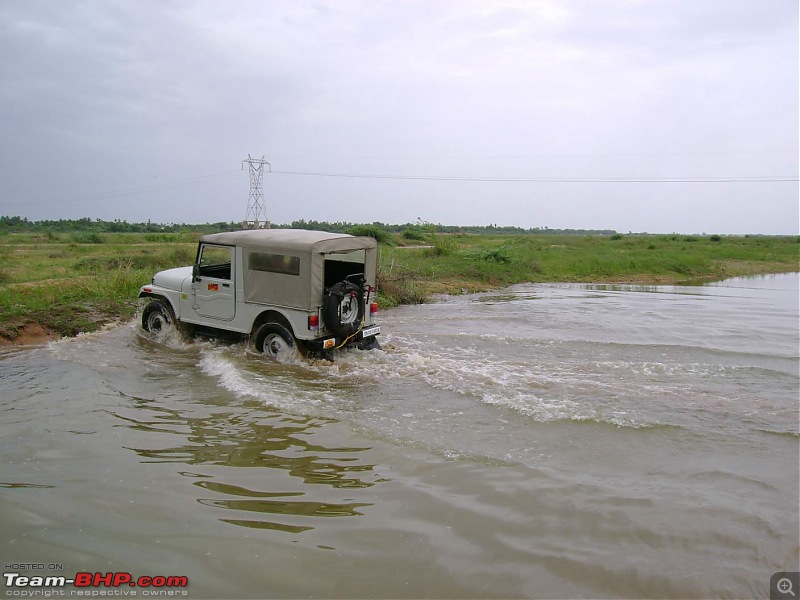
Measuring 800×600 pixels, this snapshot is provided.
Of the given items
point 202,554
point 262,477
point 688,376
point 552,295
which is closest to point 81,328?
point 262,477

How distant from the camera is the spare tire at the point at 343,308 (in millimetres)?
8938

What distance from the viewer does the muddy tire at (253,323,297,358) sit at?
915 cm

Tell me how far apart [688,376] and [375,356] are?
5189mm

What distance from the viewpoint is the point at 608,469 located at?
5.40 m

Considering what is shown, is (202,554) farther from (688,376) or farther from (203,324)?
(688,376)

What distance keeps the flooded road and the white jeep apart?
49 centimetres

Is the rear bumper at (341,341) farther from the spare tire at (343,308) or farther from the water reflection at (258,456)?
the water reflection at (258,456)

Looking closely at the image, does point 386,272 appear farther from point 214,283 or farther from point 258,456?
point 258,456

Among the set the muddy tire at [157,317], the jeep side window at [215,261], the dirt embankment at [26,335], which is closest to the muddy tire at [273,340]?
the jeep side window at [215,261]

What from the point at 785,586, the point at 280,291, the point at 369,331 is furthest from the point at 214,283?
the point at 785,586

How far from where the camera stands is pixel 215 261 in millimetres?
9820

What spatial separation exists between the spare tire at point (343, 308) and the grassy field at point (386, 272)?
5946 millimetres

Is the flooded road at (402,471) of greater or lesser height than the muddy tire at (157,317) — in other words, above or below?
below

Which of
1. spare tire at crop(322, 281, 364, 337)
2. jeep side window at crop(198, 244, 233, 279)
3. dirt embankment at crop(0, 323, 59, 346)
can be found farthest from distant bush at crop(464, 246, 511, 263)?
dirt embankment at crop(0, 323, 59, 346)
